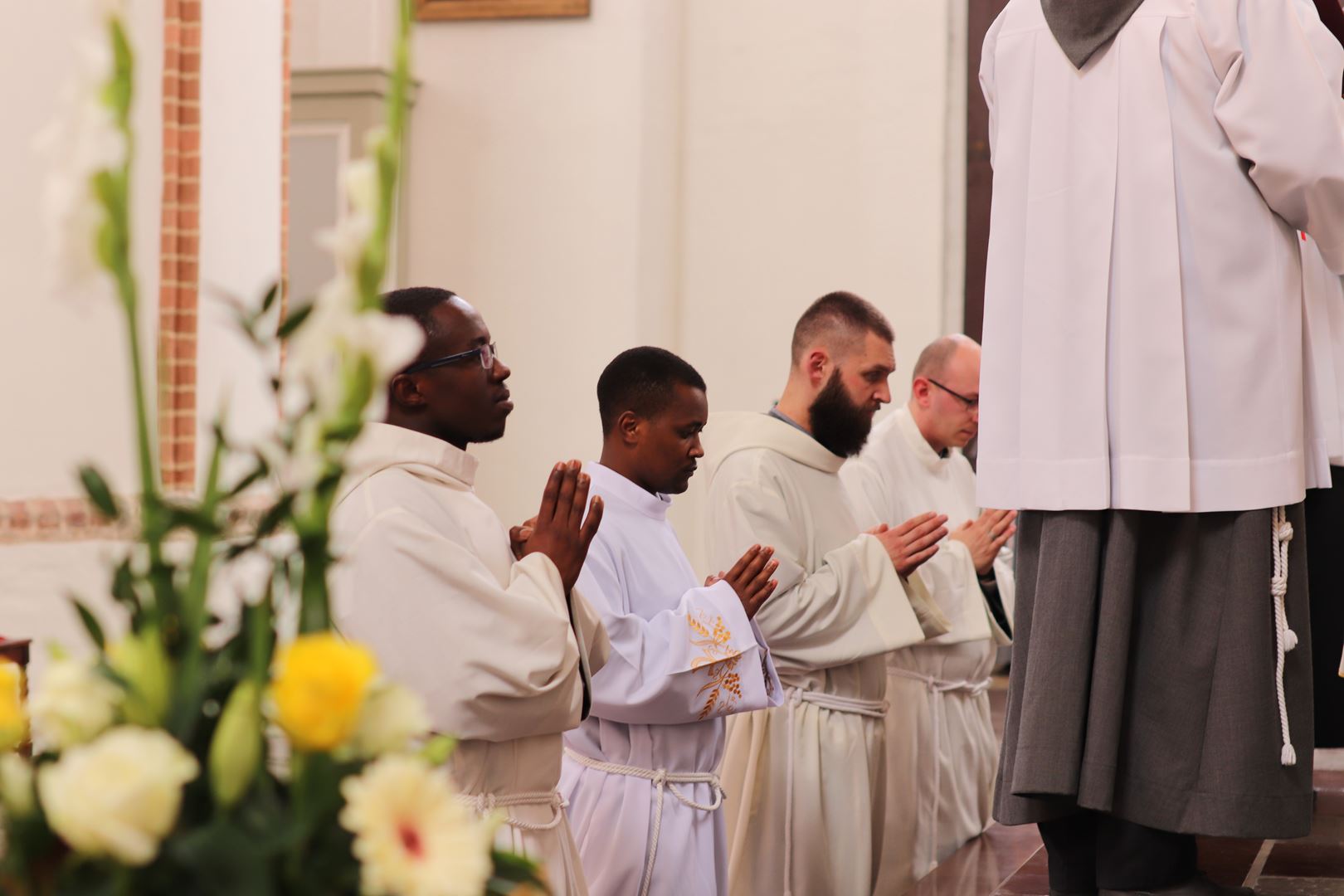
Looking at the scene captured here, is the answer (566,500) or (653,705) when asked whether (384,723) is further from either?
(653,705)

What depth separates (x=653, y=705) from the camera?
3.67 meters

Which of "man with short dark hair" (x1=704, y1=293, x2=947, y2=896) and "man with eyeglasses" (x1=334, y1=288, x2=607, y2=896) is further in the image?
"man with short dark hair" (x1=704, y1=293, x2=947, y2=896)

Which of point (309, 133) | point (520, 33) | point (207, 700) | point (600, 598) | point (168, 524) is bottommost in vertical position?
point (600, 598)

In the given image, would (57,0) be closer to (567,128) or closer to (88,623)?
(567,128)

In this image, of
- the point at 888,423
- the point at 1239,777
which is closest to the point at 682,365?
the point at 1239,777

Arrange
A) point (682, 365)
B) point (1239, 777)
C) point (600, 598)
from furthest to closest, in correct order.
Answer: point (682, 365), point (600, 598), point (1239, 777)

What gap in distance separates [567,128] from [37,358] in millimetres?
4232

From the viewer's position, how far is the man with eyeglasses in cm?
261

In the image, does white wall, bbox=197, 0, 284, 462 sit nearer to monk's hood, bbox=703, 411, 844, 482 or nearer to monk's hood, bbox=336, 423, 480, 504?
monk's hood, bbox=703, 411, 844, 482

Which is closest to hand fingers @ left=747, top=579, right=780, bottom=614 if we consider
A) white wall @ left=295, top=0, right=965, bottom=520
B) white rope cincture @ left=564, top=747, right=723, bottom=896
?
white rope cincture @ left=564, top=747, right=723, bottom=896

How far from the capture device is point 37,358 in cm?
593

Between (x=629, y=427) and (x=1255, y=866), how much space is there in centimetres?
176

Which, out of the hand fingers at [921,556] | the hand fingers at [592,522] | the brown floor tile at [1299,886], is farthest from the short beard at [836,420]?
the hand fingers at [592,522]

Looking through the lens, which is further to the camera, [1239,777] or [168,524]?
[1239,777]
